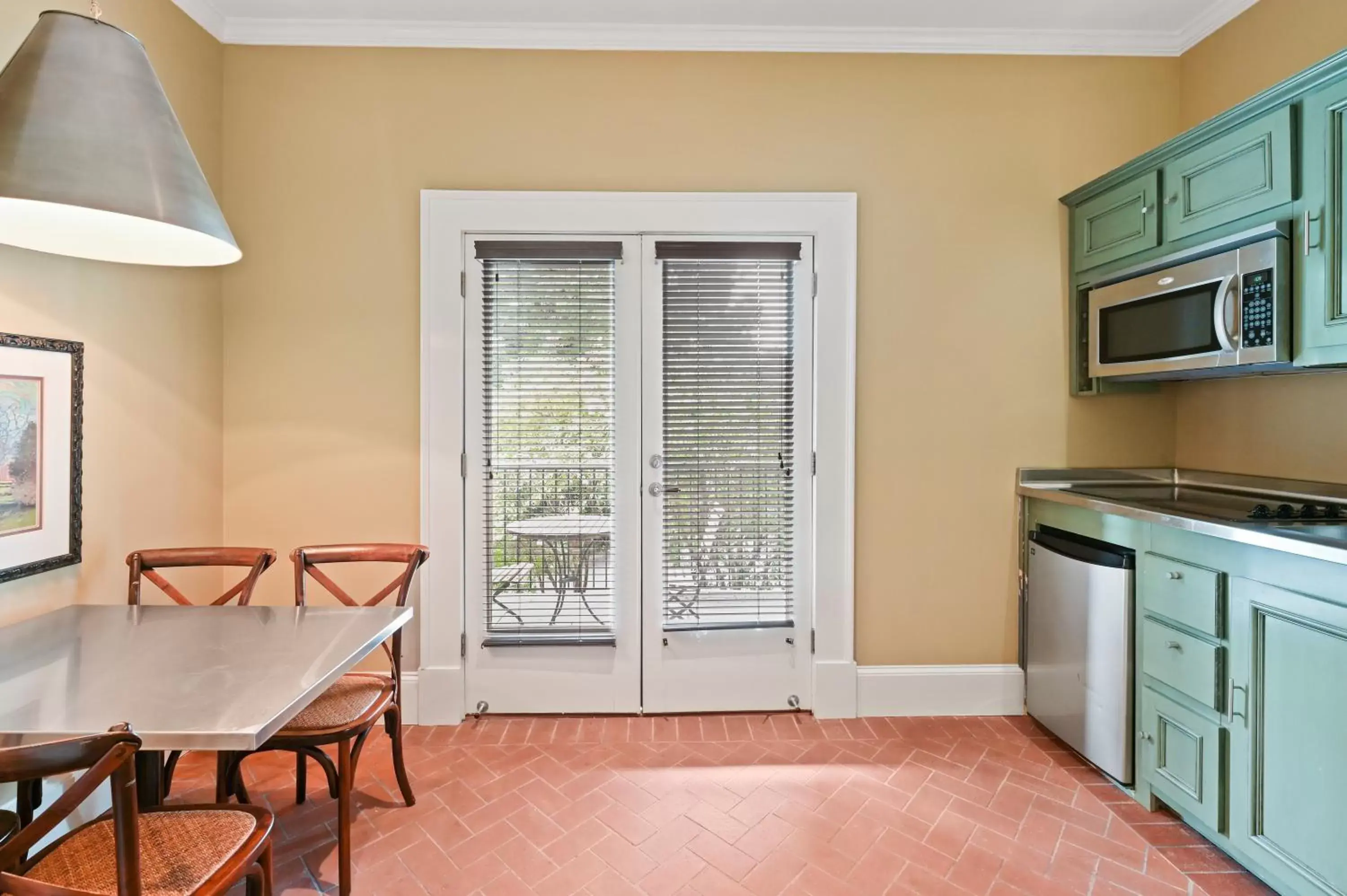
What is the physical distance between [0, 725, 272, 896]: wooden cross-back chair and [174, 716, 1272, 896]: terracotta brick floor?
22.9 inches

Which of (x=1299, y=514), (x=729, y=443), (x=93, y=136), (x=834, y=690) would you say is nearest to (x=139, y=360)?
(x=93, y=136)

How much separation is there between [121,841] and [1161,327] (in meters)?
3.21

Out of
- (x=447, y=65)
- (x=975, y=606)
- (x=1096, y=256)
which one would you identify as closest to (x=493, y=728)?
(x=975, y=606)

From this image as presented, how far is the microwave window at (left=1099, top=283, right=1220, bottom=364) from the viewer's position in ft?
7.07

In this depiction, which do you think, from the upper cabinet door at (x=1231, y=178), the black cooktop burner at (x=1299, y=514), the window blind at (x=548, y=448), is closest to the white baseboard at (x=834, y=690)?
the window blind at (x=548, y=448)

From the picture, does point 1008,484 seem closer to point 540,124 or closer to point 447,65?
point 540,124

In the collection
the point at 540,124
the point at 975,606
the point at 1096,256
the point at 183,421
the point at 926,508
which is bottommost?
the point at 975,606

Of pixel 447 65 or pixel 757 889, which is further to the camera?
pixel 447 65

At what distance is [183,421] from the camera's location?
2.53m

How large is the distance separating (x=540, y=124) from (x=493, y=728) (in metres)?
2.63

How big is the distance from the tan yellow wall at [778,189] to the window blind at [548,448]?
36 cm

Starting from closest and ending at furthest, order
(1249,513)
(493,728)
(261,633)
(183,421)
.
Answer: (261,633)
(1249,513)
(183,421)
(493,728)

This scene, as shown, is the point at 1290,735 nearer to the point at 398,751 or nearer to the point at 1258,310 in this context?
the point at 1258,310

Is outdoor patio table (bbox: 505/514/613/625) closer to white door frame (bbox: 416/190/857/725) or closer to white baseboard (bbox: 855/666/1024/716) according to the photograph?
white door frame (bbox: 416/190/857/725)
